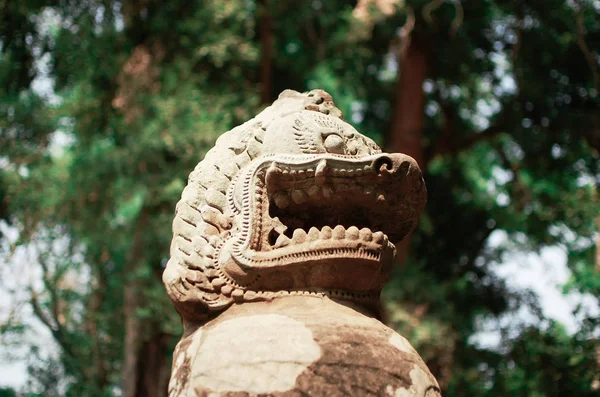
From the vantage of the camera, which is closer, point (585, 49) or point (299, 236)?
point (299, 236)

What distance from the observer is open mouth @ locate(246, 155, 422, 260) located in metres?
3.57

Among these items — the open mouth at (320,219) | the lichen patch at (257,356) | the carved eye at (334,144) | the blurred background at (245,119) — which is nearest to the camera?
the lichen patch at (257,356)

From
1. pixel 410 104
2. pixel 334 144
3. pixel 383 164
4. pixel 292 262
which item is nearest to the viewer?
pixel 292 262

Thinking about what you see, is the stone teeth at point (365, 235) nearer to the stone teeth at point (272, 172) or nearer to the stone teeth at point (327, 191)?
the stone teeth at point (327, 191)

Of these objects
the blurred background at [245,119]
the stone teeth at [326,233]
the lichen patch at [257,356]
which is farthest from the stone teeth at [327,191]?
the blurred background at [245,119]

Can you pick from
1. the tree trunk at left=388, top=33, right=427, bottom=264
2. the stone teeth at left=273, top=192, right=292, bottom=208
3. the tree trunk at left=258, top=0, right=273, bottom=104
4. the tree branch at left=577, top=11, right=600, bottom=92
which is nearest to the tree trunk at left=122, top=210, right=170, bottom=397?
the tree trunk at left=258, top=0, right=273, bottom=104

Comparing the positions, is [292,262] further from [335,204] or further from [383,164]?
[383,164]

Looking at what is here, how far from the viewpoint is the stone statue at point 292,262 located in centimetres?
321

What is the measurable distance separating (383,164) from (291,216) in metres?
0.50

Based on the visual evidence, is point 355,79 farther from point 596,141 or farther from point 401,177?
point 401,177

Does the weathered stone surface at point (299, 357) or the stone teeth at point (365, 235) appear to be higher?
the stone teeth at point (365, 235)

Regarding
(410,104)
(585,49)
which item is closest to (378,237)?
(585,49)

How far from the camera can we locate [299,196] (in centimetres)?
372

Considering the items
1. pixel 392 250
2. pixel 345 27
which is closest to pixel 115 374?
pixel 345 27
